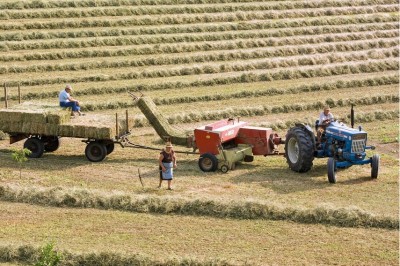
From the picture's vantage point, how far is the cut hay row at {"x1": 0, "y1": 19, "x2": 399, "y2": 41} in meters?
35.5

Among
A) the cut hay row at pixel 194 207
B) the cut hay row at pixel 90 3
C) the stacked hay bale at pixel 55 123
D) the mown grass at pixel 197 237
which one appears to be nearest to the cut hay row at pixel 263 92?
the stacked hay bale at pixel 55 123

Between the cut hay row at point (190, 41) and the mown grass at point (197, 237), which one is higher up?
the cut hay row at point (190, 41)

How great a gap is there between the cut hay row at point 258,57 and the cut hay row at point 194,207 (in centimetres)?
1410

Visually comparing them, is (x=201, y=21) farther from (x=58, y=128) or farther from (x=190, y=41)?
(x=58, y=128)

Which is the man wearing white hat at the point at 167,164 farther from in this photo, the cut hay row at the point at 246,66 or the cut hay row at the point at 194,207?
the cut hay row at the point at 246,66

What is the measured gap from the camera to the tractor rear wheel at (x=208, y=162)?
20.6m

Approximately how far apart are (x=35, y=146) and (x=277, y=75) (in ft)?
43.5

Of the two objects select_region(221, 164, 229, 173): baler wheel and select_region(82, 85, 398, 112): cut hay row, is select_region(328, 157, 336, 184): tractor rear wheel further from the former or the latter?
select_region(82, 85, 398, 112): cut hay row

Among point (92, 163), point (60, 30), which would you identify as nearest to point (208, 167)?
point (92, 163)

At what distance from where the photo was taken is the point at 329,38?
38125mm

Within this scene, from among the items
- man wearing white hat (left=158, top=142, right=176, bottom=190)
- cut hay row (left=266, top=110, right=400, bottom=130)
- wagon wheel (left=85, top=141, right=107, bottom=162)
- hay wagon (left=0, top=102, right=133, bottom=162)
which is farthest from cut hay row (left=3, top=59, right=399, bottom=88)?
man wearing white hat (left=158, top=142, right=176, bottom=190)

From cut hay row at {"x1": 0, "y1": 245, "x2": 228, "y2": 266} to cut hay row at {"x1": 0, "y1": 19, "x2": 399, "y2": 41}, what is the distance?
21.0 m

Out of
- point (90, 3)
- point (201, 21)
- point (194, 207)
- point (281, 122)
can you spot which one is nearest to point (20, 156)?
point (194, 207)

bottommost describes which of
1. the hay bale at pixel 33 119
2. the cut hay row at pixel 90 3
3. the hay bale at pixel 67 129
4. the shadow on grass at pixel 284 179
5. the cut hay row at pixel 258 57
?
the shadow on grass at pixel 284 179
